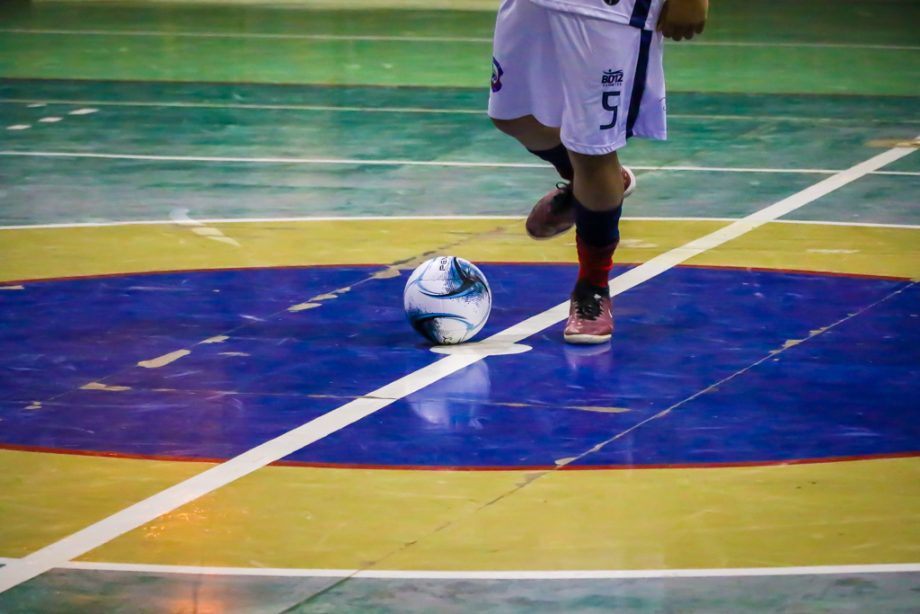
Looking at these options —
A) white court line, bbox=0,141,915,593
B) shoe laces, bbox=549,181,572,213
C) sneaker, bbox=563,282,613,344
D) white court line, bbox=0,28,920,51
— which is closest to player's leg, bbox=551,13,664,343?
sneaker, bbox=563,282,613,344

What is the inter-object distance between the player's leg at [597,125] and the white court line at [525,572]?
2.33 metres

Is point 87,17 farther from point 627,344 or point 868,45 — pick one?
→ point 627,344

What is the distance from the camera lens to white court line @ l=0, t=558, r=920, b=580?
15.0 ft

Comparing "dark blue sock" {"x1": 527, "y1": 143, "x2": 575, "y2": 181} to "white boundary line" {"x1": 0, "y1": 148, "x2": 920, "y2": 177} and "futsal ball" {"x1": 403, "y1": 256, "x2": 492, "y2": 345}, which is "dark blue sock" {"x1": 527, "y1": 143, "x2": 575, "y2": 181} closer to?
"futsal ball" {"x1": 403, "y1": 256, "x2": 492, "y2": 345}

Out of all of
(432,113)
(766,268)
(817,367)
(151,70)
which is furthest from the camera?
(151,70)

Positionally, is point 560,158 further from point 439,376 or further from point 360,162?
point 360,162

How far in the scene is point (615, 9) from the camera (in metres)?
6.62

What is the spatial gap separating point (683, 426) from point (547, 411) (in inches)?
16.8

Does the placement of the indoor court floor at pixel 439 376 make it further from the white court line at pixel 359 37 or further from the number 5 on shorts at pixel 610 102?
the white court line at pixel 359 37

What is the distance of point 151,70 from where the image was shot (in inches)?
646

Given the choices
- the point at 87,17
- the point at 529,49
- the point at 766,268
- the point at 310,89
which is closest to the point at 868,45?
the point at 310,89

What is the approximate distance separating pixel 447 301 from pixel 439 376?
0.40m

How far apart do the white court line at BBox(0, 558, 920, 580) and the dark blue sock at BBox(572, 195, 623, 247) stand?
2564mm

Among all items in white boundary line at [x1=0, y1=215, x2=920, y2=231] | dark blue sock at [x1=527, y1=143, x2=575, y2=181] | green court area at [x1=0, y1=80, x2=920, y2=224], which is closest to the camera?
dark blue sock at [x1=527, y1=143, x2=575, y2=181]
